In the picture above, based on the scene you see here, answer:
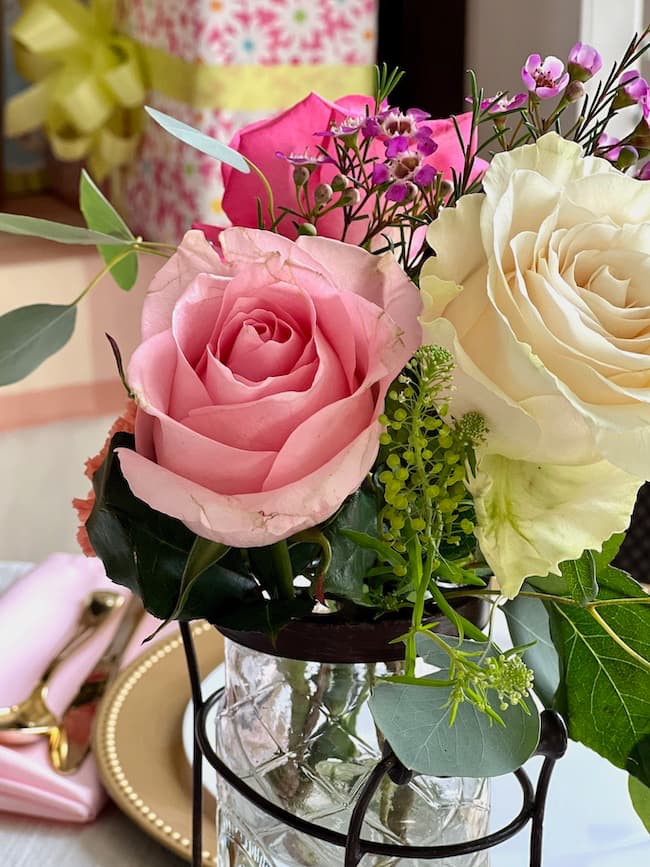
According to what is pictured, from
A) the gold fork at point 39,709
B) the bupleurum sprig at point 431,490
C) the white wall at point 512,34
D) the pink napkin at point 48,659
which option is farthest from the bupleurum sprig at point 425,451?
the white wall at point 512,34

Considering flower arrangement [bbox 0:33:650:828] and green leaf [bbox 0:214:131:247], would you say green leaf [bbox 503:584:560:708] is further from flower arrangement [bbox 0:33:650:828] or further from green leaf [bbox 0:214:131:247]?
green leaf [bbox 0:214:131:247]

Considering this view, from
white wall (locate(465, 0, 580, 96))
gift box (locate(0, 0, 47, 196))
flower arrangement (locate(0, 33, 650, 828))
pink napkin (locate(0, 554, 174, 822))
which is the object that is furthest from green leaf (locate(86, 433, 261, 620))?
gift box (locate(0, 0, 47, 196))

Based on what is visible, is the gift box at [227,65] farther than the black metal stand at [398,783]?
Yes

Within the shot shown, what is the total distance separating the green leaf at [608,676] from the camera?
362 mm

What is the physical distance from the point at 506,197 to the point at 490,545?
0.09m

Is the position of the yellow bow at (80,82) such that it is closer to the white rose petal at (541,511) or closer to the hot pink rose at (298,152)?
the hot pink rose at (298,152)

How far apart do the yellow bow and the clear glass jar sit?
1.24 m

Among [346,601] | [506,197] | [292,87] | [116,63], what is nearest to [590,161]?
[506,197]

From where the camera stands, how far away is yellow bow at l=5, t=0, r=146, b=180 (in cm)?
150

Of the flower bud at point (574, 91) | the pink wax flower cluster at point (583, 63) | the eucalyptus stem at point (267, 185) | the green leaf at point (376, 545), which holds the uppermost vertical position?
the pink wax flower cluster at point (583, 63)

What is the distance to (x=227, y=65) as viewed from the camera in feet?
4.52

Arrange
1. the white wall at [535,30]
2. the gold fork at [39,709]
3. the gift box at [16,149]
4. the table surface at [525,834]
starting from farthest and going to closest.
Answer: the gift box at [16,149] → the white wall at [535,30] → the gold fork at [39,709] → the table surface at [525,834]

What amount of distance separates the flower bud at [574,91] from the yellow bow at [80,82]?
4.14 feet

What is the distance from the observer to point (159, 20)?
145 centimetres
